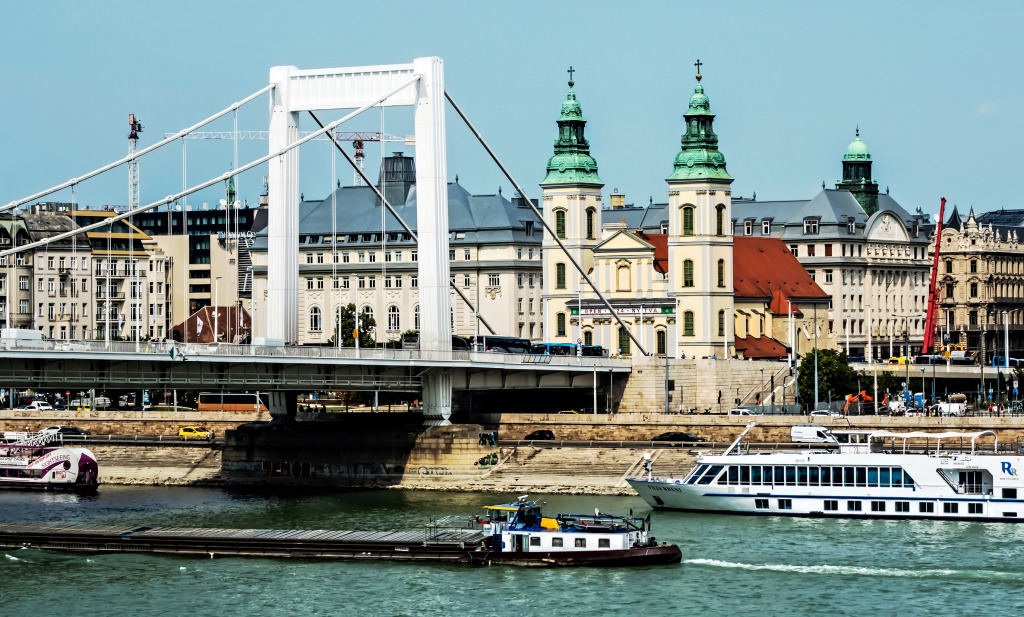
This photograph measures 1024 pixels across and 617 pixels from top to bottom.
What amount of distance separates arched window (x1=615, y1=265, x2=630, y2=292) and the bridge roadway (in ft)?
105

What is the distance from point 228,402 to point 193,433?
51.2 ft

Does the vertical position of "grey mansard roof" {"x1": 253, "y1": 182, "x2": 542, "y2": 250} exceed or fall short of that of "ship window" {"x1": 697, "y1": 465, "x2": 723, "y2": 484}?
it exceeds it

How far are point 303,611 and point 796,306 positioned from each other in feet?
295

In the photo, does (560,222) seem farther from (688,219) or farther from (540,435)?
(540,435)

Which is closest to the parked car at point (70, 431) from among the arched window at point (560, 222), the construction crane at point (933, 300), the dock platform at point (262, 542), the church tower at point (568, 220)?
the dock platform at point (262, 542)

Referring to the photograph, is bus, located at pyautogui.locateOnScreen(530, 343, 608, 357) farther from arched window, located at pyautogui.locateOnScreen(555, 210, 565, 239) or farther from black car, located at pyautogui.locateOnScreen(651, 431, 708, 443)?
arched window, located at pyautogui.locateOnScreen(555, 210, 565, 239)

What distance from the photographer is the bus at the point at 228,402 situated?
393 ft

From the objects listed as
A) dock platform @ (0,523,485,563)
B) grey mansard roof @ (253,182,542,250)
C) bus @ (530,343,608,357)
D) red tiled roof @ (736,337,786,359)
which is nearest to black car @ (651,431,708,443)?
bus @ (530,343,608,357)

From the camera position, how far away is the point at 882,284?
554 ft

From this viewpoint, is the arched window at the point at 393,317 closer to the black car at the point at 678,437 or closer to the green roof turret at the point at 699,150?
the green roof turret at the point at 699,150

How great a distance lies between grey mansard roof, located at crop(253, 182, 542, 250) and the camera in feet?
508

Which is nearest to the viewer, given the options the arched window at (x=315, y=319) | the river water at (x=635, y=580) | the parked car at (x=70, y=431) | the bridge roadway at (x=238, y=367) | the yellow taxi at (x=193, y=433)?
the river water at (x=635, y=580)

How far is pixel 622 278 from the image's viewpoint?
13012cm

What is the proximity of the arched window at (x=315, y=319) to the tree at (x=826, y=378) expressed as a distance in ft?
156
